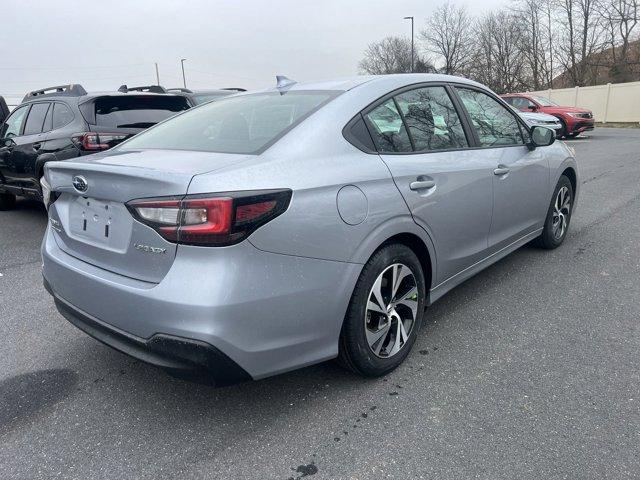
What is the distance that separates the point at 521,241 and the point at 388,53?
69.2 metres

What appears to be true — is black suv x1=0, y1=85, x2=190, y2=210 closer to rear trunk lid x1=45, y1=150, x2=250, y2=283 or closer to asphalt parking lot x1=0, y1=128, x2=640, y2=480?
asphalt parking lot x1=0, y1=128, x2=640, y2=480

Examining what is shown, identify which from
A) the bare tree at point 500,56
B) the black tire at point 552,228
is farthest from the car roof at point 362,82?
the bare tree at point 500,56

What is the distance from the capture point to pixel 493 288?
3951 millimetres

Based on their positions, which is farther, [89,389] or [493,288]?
[493,288]

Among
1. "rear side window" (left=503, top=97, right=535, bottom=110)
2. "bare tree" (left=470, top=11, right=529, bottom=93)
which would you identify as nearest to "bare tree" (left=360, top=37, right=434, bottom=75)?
"bare tree" (left=470, top=11, right=529, bottom=93)

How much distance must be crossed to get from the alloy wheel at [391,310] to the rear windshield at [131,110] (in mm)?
4401

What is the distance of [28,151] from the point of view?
20.5 ft

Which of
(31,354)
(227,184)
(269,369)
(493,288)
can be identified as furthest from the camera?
(493,288)

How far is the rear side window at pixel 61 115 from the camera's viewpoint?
19.5 ft

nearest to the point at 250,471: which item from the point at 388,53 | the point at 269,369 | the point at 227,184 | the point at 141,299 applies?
the point at 269,369

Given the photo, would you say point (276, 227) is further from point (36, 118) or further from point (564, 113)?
point (564, 113)

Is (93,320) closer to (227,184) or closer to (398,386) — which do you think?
(227,184)

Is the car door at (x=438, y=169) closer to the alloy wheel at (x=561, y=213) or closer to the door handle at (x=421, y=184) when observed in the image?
the door handle at (x=421, y=184)

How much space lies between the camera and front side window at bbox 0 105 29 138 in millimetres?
7066
